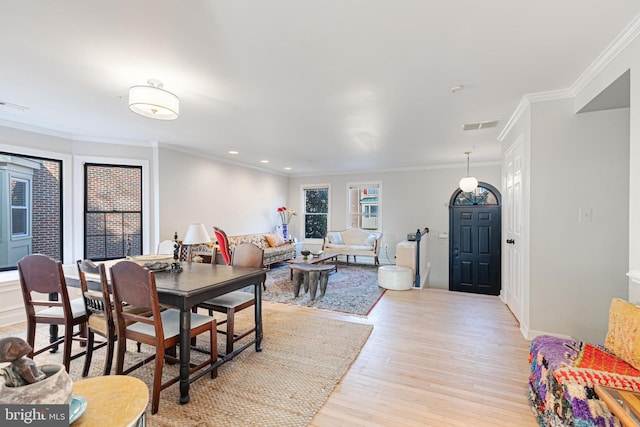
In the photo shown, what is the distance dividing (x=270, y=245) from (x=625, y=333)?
6.02 m

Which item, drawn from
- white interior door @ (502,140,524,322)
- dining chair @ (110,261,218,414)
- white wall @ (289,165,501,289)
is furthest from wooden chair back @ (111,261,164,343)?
white wall @ (289,165,501,289)

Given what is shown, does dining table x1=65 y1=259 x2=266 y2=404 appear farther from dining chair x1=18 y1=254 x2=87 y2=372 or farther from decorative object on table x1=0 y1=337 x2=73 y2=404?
decorative object on table x1=0 y1=337 x2=73 y2=404

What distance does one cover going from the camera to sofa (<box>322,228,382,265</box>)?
7.20 m

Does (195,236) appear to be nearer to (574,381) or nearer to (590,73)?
(574,381)

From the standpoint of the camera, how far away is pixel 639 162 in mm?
1888

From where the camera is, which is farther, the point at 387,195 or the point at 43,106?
the point at 387,195

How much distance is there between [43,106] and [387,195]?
669 cm

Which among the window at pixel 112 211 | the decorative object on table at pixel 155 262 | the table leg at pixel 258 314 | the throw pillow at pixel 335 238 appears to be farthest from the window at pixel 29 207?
the throw pillow at pixel 335 238

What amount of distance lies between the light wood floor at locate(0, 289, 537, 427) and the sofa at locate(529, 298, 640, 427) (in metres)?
0.26

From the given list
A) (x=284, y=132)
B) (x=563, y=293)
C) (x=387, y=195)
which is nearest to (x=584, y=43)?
(x=563, y=293)

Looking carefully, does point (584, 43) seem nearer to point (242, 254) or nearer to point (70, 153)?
point (242, 254)

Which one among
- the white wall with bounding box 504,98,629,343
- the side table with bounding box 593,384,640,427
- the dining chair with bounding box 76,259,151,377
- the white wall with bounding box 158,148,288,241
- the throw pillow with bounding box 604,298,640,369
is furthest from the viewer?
the white wall with bounding box 158,148,288,241

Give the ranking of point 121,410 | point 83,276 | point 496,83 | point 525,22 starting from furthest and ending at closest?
point 496,83
point 83,276
point 525,22
point 121,410

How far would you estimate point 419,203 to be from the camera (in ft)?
24.3
